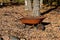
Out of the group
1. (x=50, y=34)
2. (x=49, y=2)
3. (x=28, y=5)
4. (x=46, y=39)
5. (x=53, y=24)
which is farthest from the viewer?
(x=49, y=2)

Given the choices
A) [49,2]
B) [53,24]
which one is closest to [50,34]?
[53,24]

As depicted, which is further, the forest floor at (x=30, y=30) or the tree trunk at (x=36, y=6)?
the tree trunk at (x=36, y=6)

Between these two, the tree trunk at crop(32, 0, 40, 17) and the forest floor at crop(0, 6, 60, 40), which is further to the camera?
the tree trunk at crop(32, 0, 40, 17)

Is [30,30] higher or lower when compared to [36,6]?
lower

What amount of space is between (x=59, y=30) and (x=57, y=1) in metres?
11.4

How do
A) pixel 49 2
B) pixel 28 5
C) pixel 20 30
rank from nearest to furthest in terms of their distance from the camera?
1. pixel 20 30
2. pixel 28 5
3. pixel 49 2

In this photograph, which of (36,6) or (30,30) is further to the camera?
(36,6)

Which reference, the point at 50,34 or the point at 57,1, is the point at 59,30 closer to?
the point at 50,34

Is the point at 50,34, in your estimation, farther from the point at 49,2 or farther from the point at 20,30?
the point at 49,2

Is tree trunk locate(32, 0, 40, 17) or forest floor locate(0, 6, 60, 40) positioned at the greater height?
tree trunk locate(32, 0, 40, 17)

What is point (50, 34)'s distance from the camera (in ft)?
35.2

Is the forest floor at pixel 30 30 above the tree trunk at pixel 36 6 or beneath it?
beneath

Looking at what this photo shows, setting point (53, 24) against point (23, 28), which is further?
point (53, 24)

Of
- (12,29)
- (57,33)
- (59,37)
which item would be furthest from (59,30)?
Answer: (12,29)
